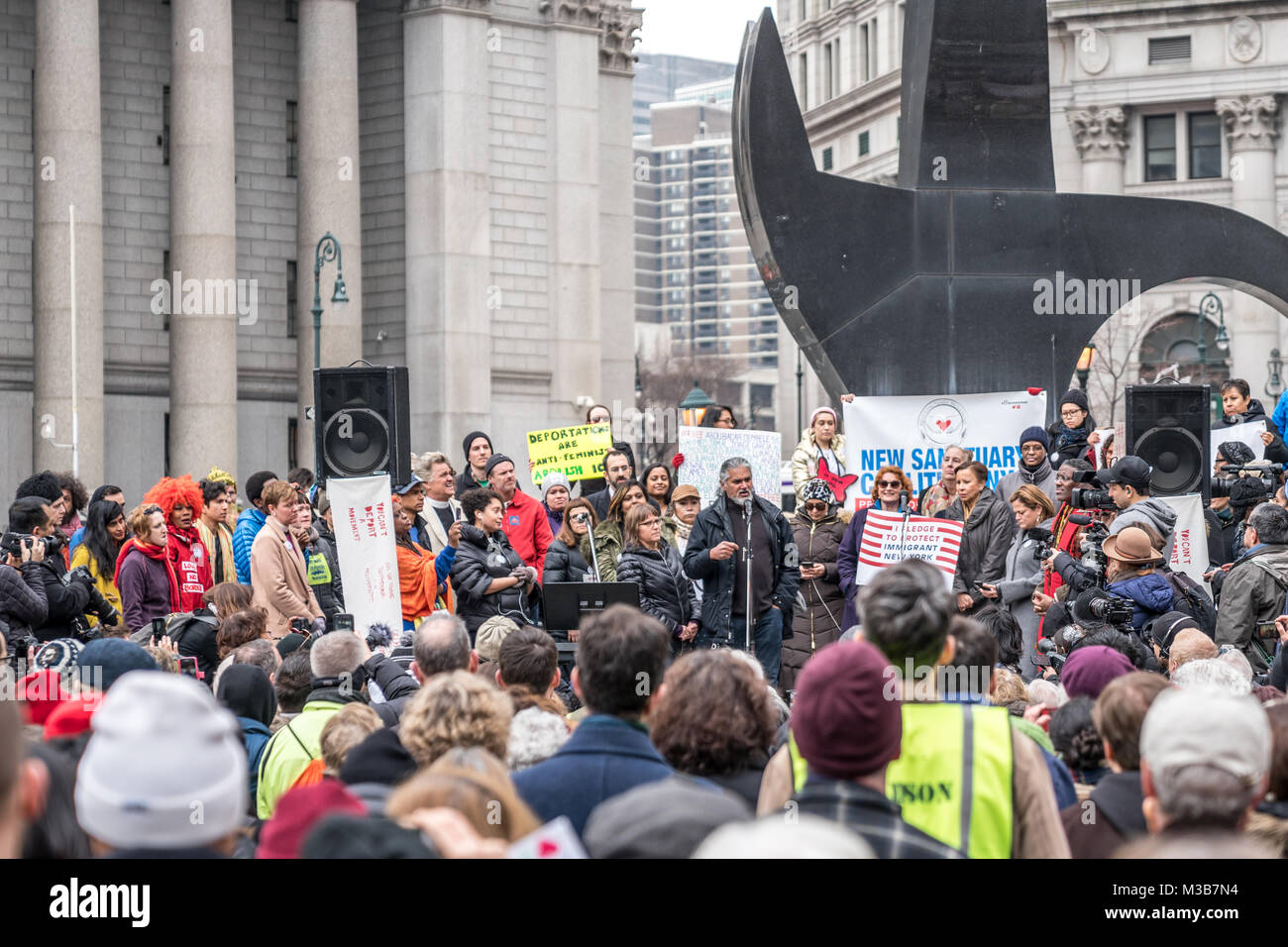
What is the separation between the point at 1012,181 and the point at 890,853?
1077 centimetres

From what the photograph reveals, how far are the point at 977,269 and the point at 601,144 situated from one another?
29.3 metres

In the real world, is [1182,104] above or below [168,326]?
above

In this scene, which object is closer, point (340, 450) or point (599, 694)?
point (599, 694)

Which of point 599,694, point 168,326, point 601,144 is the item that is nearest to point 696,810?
point 599,694

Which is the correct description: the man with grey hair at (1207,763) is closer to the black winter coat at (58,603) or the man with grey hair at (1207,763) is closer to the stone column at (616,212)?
the black winter coat at (58,603)

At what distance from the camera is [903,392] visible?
46.8 feet

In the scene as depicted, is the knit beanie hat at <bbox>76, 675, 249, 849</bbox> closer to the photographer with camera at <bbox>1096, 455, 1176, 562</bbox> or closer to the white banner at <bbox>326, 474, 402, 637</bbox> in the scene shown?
the photographer with camera at <bbox>1096, 455, 1176, 562</bbox>

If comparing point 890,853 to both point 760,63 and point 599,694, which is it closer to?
point 599,694

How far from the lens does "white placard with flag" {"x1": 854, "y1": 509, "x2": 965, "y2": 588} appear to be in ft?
38.8

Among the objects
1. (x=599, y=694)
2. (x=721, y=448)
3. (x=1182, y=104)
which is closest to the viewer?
(x=599, y=694)

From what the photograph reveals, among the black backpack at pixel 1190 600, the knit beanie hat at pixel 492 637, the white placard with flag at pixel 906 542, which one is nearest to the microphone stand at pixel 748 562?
the white placard with flag at pixel 906 542

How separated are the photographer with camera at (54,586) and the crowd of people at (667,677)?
0.11ft
